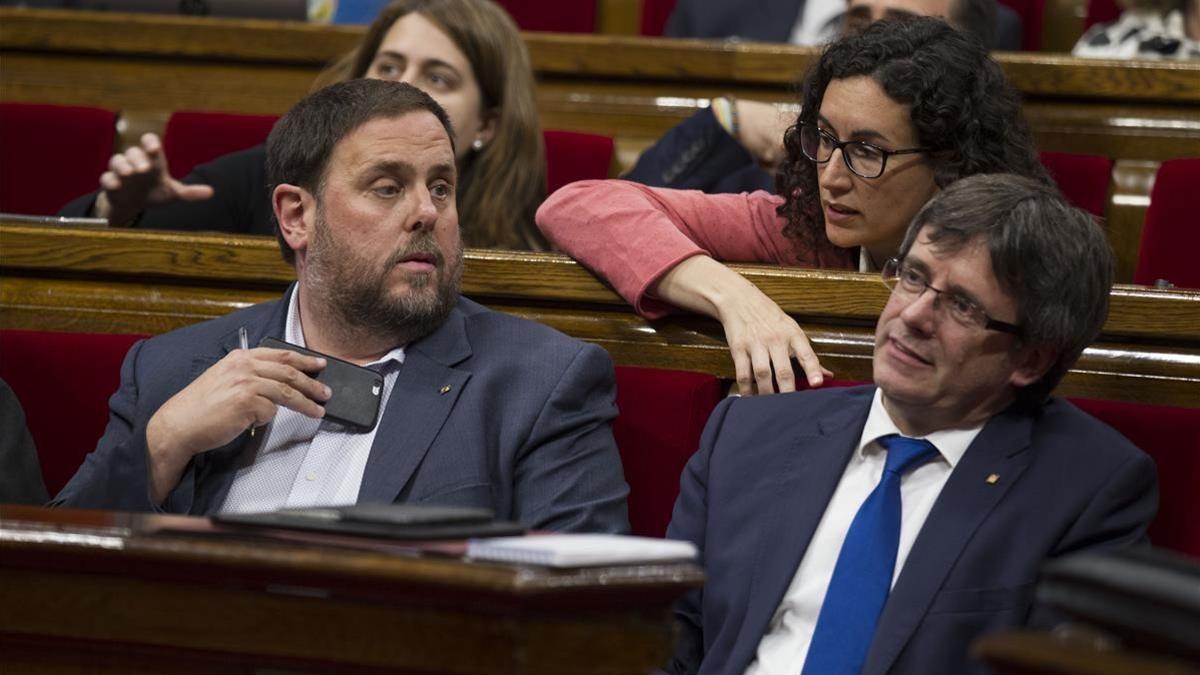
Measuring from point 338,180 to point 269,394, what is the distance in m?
0.18

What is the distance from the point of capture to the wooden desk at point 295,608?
699mm

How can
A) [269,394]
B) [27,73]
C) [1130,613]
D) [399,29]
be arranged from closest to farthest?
[1130,613], [269,394], [399,29], [27,73]

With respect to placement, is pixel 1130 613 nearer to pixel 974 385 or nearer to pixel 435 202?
pixel 974 385

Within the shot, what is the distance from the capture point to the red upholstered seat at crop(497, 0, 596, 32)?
225 centimetres

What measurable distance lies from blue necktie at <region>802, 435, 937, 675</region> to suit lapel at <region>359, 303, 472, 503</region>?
298 millimetres

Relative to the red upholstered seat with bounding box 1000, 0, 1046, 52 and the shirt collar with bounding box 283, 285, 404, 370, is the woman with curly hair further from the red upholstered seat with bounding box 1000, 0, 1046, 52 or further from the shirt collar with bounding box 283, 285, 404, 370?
the red upholstered seat with bounding box 1000, 0, 1046, 52

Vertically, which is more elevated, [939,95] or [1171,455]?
[939,95]

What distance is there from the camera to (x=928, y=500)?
1008 mm

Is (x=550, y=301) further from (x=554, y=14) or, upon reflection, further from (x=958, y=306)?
(x=554, y=14)

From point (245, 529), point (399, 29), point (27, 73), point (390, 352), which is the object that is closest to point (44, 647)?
point (245, 529)

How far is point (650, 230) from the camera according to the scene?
122 cm

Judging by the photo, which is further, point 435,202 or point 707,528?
point 435,202

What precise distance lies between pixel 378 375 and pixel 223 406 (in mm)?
112

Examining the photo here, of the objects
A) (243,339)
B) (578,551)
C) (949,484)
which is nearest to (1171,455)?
(949,484)
